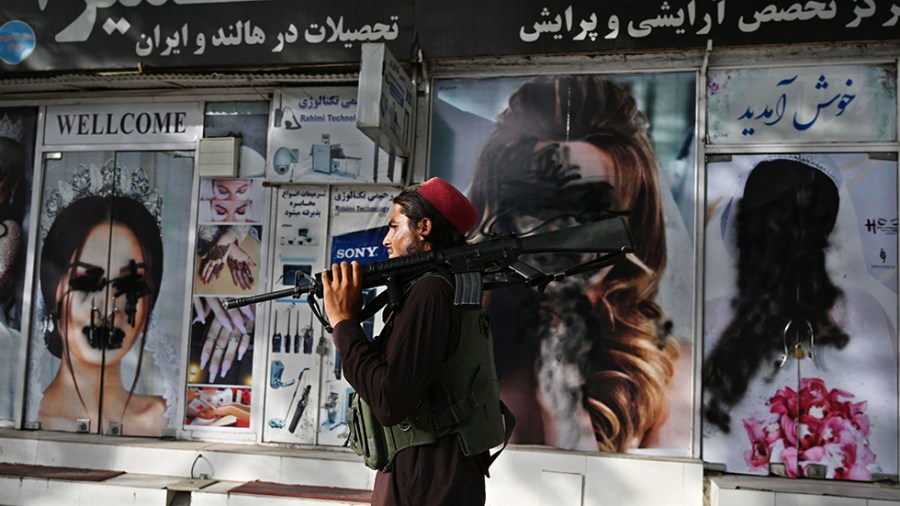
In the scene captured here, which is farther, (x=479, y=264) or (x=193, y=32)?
(x=193, y=32)

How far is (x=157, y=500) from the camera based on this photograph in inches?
229

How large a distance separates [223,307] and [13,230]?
2.24 metres

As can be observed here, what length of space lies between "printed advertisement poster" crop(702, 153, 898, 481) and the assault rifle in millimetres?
3649

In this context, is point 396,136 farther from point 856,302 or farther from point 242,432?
point 856,302

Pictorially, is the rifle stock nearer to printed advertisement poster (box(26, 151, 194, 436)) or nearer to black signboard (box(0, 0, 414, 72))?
black signboard (box(0, 0, 414, 72))

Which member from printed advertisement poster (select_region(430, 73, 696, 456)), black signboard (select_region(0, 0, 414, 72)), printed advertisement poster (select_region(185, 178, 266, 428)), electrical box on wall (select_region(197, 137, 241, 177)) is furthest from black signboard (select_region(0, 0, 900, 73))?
printed advertisement poster (select_region(185, 178, 266, 428))

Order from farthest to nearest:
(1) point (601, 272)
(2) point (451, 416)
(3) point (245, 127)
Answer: (3) point (245, 127), (1) point (601, 272), (2) point (451, 416)

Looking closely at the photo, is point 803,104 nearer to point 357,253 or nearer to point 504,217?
point 504,217

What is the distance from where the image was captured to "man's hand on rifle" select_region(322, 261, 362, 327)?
2354mm

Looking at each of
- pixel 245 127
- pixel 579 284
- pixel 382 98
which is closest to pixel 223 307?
pixel 245 127

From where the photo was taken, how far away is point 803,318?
19.1ft

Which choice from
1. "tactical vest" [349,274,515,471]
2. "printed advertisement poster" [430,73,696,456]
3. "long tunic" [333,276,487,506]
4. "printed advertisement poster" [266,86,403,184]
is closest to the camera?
"long tunic" [333,276,487,506]

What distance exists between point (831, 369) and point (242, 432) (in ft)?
15.0

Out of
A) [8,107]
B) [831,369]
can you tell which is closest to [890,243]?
[831,369]
